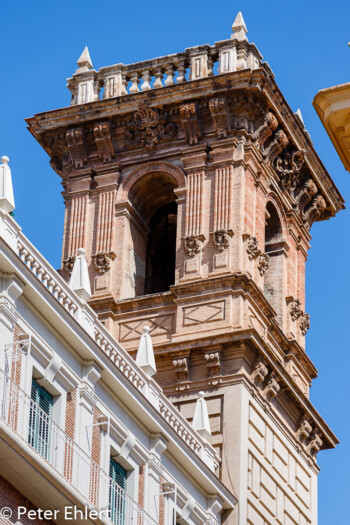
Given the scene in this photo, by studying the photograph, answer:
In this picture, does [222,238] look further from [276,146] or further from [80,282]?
[80,282]

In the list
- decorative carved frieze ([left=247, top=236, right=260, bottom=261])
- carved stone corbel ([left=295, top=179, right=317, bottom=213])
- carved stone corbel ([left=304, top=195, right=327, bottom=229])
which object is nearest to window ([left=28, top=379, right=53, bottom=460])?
decorative carved frieze ([left=247, top=236, right=260, bottom=261])

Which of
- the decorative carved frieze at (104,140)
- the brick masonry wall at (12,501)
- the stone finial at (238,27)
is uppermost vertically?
the stone finial at (238,27)

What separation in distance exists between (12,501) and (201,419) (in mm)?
11182

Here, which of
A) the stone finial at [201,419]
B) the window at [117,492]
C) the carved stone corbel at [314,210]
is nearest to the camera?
the window at [117,492]

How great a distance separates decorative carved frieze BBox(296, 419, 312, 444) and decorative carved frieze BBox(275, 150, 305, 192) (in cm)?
797

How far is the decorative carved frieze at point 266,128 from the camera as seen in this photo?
51.4m

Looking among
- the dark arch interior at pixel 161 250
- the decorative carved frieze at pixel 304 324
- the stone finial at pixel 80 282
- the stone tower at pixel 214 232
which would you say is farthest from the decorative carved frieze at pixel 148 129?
the stone finial at pixel 80 282

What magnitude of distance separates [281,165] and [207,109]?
11.3 feet

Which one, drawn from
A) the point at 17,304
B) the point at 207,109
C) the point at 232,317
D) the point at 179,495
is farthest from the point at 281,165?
the point at 17,304

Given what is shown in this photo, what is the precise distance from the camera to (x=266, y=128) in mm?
51594

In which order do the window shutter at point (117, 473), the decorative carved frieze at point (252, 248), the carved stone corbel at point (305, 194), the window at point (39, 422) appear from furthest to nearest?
the carved stone corbel at point (305, 194)
the decorative carved frieze at point (252, 248)
the window shutter at point (117, 473)
the window at point (39, 422)

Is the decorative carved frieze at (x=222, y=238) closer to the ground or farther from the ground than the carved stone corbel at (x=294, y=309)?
closer to the ground

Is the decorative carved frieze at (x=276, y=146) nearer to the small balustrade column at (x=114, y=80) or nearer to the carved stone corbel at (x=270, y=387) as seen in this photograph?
the small balustrade column at (x=114, y=80)

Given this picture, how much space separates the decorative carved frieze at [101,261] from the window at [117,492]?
12.9 meters
